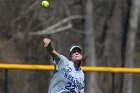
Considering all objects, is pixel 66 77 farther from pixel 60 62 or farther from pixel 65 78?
pixel 60 62

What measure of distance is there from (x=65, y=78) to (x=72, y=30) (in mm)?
14200

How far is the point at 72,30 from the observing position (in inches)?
868

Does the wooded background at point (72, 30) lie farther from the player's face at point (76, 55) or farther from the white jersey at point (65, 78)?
the player's face at point (76, 55)

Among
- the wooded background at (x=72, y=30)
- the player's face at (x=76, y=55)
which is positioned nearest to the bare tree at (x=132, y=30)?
the wooded background at (x=72, y=30)

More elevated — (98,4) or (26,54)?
(98,4)

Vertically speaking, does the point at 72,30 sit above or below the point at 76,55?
below

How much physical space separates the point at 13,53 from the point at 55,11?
2.41 meters

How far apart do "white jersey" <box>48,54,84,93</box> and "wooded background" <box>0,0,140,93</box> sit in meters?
10.8

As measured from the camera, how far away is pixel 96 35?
23.9 meters

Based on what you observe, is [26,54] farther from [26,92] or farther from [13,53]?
[26,92]

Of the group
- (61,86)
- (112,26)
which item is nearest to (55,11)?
(112,26)

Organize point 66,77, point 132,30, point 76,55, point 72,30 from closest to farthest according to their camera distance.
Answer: point 76,55
point 66,77
point 72,30
point 132,30

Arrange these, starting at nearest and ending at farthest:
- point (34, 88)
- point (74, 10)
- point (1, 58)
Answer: point (34, 88) < point (1, 58) < point (74, 10)

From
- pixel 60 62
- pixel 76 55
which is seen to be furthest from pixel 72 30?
pixel 76 55
